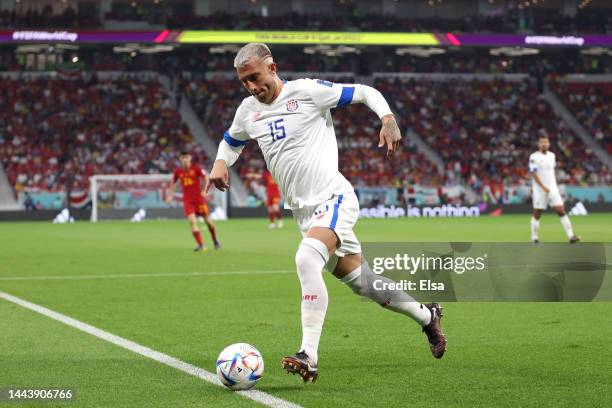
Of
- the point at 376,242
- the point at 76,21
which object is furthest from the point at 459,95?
the point at 376,242

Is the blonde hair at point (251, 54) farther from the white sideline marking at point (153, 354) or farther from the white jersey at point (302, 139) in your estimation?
the white sideline marking at point (153, 354)

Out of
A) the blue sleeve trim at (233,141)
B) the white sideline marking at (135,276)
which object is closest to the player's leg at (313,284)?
the blue sleeve trim at (233,141)

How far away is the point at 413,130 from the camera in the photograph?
5288cm

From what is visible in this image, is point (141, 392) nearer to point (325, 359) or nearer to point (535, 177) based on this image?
point (325, 359)

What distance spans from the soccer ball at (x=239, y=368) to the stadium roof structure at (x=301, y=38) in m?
43.6

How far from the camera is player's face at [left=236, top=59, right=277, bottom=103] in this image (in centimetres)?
698

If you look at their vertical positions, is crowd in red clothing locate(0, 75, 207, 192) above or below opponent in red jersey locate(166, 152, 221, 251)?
below

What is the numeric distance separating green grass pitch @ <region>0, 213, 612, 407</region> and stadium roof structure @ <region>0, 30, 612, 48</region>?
3347 centimetres

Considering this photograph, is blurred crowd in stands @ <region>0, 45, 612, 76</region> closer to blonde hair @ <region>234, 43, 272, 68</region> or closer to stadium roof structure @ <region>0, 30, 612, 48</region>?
stadium roof structure @ <region>0, 30, 612, 48</region>

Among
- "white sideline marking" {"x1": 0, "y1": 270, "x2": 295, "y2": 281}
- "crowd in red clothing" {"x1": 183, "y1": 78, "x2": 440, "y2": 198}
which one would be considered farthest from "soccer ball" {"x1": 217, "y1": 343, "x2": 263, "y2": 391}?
"crowd in red clothing" {"x1": 183, "y1": 78, "x2": 440, "y2": 198}

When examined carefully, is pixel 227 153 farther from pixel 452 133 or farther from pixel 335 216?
pixel 452 133

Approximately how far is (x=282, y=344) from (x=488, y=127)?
1835 inches

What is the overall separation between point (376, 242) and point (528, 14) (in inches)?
1411

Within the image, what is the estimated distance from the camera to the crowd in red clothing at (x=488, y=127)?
4966cm
